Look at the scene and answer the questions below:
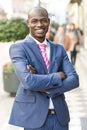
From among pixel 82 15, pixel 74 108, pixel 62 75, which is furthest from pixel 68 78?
pixel 82 15

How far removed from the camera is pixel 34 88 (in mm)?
3223

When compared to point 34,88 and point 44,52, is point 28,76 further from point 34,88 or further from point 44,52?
point 44,52

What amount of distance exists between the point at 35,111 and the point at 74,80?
0.44 m

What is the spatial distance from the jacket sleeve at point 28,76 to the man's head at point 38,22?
15cm

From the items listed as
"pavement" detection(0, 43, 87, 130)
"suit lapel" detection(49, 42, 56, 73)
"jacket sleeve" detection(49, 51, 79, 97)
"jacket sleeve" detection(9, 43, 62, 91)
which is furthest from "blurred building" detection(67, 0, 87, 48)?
"jacket sleeve" detection(9, 43, 62, 91)

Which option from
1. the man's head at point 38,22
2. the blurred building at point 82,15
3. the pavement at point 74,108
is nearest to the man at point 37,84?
the man's head at point 38,22

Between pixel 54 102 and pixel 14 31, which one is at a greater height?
pixel 54 102

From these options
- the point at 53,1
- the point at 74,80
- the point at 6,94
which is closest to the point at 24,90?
the point at 74,80

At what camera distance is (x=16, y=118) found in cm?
330

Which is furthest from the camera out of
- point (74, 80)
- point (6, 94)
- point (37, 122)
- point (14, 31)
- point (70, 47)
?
point (14, 31)

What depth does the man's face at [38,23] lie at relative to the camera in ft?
10.7

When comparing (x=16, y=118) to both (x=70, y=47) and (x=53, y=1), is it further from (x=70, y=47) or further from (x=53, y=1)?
(x=53, y=1)

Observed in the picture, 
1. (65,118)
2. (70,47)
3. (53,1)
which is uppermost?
(65,118)

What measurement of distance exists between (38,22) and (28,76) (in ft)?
1.28
